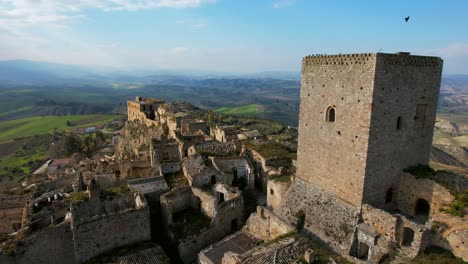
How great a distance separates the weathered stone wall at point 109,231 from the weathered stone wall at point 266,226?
17.9 ft

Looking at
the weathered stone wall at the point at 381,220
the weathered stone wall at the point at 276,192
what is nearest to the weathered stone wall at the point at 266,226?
the weathered stone wall at the point at 276,192

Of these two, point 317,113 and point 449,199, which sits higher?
point 317,113

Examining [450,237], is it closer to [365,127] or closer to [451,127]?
[365,127]

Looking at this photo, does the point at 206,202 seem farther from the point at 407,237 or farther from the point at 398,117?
the point at 398,117

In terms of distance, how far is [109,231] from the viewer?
15133mm

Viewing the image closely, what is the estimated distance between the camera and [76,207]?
54.3 ft

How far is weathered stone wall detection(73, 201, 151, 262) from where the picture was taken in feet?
47.7

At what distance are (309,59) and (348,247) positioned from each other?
8438mm

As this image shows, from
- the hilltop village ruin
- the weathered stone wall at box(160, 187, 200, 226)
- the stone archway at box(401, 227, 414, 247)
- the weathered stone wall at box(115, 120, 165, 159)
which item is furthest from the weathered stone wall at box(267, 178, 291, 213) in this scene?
the weathered stone wall at box(115, 120, 165, 159)

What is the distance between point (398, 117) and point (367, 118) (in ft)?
6.17

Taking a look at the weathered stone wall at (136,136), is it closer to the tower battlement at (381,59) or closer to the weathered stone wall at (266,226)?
the weathered stone wall at (266,226)

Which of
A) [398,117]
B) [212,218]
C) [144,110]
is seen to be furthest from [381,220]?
[144,110]

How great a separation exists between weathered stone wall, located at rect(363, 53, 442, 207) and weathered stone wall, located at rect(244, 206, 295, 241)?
3789mm

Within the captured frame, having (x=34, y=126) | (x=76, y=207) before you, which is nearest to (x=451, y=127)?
(x=76, y=207)
